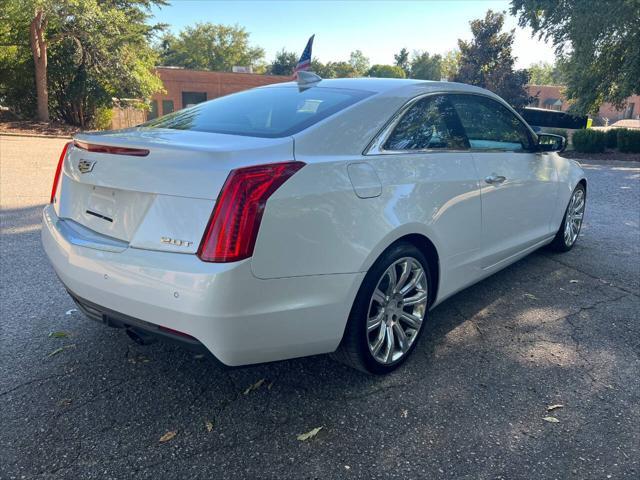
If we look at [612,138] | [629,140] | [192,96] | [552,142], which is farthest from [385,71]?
[552,142]

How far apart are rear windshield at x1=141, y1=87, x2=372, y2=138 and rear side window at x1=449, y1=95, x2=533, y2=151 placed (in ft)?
3.02

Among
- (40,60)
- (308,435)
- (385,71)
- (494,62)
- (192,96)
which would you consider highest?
(385,71)

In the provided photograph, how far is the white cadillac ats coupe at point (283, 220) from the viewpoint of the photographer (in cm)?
226

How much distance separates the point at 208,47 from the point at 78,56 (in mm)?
51939

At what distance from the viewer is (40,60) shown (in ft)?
77.9

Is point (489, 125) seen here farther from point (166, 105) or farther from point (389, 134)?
point (166, 105)

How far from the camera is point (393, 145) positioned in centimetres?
300

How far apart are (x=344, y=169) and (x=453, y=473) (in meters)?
1.50

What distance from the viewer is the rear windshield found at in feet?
9.29

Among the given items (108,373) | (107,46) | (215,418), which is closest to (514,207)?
(215,418)

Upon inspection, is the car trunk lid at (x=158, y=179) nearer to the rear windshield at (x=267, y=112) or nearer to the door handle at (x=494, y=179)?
the rear windshield at (x=267, y=112)

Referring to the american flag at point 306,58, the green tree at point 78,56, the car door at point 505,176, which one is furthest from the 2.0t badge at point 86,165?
the green tree at point 78,56

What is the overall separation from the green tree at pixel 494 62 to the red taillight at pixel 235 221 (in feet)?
123

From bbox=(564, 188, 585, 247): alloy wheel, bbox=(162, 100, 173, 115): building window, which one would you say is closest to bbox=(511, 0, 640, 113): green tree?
bbox=(564, 188, 585, 247): alloy wheel
